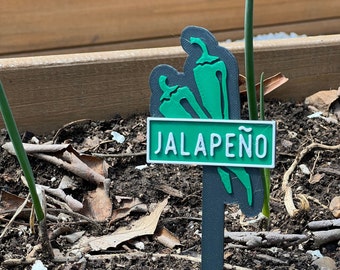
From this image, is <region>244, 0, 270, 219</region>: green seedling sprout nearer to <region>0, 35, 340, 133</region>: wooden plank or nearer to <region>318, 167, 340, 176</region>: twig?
<region>318, 167, 340, 176</region>: twig

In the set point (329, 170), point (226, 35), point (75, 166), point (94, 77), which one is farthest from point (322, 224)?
point (226, 35)

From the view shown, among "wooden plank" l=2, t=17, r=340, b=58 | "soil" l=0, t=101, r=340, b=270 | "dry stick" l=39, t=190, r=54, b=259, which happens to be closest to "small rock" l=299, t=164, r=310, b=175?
"soil" l=0, t=101, r=340, b=270

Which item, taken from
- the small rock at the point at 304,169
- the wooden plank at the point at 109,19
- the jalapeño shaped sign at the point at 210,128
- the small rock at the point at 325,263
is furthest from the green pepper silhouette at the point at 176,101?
the wooden plank at the point at 109,19

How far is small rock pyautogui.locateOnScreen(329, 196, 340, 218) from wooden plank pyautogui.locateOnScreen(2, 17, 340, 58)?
80cm

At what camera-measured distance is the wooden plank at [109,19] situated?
5.39 feet

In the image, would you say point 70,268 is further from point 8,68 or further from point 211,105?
point 8,68

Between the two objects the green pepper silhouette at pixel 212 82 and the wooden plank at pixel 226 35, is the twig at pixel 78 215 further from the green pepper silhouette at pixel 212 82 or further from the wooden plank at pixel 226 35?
the wooden plank at pixel 226 35

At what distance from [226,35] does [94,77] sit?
0.61 meters

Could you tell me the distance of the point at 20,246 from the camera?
3.27 feet

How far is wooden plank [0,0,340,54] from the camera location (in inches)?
64.6

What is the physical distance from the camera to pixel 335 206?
105 cm

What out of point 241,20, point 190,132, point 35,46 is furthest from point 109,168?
point 241,20

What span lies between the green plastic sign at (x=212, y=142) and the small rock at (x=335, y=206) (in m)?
0.31

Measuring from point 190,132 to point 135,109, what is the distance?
517 millimetres
